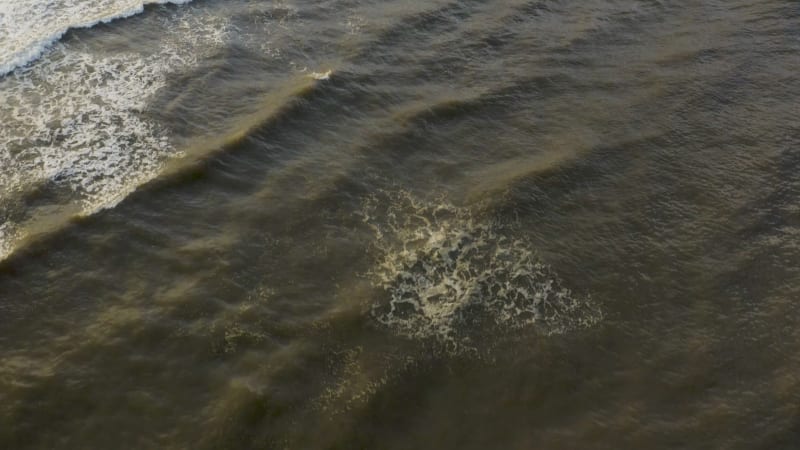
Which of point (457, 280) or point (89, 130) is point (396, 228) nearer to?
point (457, 280)

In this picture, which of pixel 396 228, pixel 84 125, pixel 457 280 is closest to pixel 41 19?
pixel 84 125

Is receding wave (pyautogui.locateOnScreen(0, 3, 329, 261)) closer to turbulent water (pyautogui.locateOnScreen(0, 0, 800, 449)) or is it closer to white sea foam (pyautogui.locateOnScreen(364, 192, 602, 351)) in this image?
turbulent water (pyautogui.locateOnScreen(0, 0, 800, 449))

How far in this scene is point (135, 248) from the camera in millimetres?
8445

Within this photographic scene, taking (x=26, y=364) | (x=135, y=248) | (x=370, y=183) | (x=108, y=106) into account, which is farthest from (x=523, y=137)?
(x=26, y=364)

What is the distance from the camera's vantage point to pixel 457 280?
823cm

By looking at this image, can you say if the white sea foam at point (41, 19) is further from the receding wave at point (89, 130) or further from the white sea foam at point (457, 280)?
the white sea foam at point (457, 280)

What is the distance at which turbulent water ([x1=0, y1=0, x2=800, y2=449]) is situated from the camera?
275 inches

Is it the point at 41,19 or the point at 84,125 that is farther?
the point at 41,19

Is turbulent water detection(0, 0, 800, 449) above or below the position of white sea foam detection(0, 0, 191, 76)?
below

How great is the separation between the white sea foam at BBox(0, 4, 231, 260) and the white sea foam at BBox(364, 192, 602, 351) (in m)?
3.72

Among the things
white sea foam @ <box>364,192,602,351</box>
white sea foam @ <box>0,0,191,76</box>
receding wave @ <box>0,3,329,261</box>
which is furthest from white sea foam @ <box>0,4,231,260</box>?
white sea foam @ <box>364,192,602,351</box>

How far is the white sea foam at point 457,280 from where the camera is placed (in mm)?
7797

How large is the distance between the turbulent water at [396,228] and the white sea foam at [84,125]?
0.05 meters

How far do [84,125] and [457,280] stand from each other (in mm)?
6349
